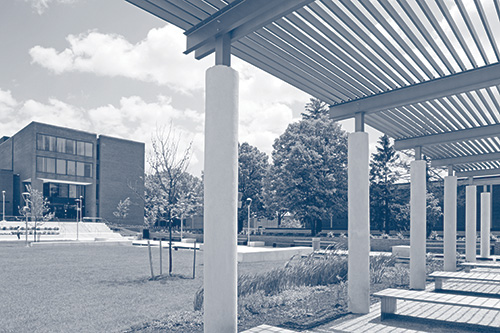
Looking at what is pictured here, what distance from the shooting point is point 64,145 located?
6438cm

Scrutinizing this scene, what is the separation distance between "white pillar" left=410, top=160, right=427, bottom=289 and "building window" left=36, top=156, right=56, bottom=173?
6140 centimetres

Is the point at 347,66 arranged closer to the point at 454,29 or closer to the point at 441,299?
the point at 454,29

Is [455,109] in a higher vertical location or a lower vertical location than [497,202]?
higher

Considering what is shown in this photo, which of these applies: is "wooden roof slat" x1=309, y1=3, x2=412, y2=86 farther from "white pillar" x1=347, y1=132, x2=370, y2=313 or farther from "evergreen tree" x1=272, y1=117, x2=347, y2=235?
"evergreen tree" x1=272, y1=117, x2=347, y2=235

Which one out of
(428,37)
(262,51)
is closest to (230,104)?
(262,51)

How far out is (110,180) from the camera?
69.6 meters

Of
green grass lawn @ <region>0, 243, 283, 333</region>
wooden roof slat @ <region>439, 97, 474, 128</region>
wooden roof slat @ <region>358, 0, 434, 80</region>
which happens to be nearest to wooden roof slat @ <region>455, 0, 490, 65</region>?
wooden roof slat @ <region>358, 0, 434, 80</region>

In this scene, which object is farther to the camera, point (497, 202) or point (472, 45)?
point (497, 202)

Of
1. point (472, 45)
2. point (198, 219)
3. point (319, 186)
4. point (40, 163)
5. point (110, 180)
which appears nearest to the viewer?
point (472, 45)

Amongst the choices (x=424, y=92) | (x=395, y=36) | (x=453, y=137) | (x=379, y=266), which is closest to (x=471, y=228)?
(x=379, y=266)

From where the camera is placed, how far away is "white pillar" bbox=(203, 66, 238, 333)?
4.97 meters

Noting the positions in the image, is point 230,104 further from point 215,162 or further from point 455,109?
point 455,109

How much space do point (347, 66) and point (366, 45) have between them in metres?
0.44

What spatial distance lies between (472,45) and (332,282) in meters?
6.30
